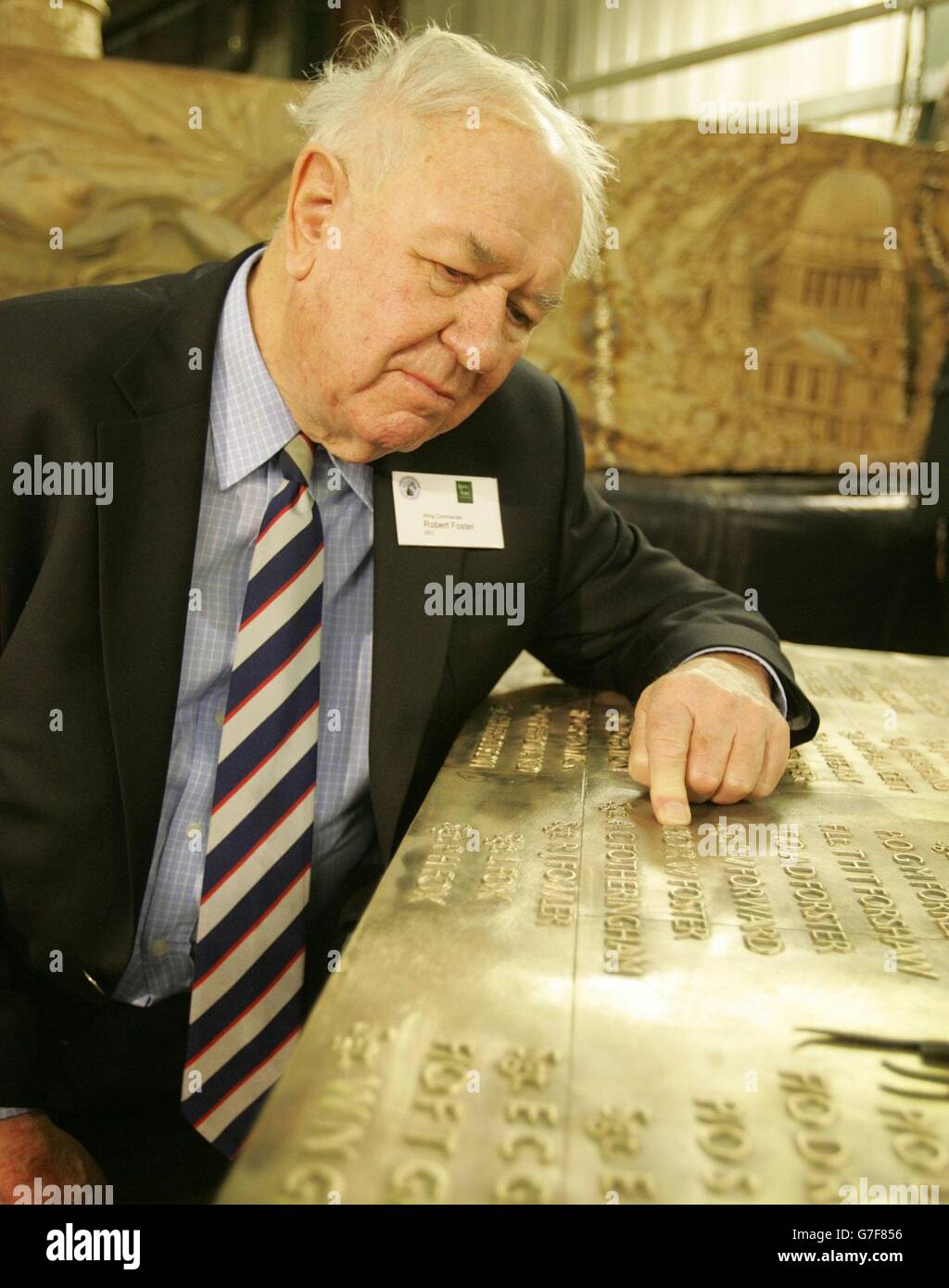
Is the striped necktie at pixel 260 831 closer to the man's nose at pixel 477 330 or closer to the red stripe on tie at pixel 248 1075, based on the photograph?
the red stripe on tie at pixel 248 1075

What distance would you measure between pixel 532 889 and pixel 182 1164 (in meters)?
1.02

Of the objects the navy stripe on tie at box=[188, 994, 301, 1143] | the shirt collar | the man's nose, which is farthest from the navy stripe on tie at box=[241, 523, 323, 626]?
the navy stripe on tie at box=[188, 994, 301, 1143]

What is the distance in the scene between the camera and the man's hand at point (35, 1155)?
1.31 metres

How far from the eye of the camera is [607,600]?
191 centimetres

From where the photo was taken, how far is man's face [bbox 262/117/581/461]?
1377 mm

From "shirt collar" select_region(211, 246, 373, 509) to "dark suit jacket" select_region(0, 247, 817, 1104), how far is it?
3 cm

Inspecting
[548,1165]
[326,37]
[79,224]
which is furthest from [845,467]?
[326,37]

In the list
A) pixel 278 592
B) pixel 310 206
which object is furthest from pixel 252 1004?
pixel 310 206

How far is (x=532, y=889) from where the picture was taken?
108 centimetres

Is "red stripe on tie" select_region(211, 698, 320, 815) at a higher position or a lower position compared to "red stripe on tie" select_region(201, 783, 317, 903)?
higher

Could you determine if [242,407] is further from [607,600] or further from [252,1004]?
[252,1004]

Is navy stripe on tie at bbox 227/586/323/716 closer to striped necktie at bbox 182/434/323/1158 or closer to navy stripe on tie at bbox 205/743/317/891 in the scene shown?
striped necktie at bbox 182/434/323/1158

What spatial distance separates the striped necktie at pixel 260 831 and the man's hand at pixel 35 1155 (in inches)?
6.7

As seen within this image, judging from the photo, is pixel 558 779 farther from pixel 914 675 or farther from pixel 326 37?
pixel 326 37
